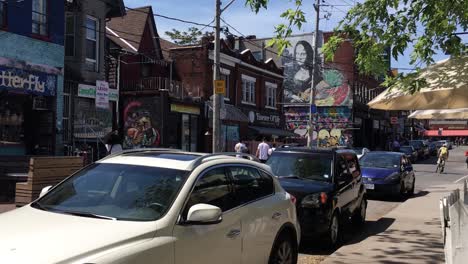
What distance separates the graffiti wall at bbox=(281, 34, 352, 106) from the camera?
5266 centimetres

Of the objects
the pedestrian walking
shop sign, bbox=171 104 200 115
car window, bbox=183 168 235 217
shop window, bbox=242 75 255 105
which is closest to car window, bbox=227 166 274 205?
car window, bbox=183 168 235 217

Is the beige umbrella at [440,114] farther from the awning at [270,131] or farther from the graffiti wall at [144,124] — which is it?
the awning at [270,131]

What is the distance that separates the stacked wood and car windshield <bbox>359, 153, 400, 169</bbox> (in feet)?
31.7

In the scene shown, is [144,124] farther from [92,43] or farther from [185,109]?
[92,43]

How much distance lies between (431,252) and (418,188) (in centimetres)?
1375

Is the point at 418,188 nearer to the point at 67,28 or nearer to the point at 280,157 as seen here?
the point at 280,157

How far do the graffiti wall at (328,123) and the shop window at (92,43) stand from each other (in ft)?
108

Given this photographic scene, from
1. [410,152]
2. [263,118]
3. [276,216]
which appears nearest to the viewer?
[276,216]

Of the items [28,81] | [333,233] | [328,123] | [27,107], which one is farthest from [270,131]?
[333,233]

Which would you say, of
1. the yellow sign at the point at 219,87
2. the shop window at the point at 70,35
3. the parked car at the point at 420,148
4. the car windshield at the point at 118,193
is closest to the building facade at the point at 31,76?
the shop window at the point at 70,35

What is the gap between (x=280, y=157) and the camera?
34.8 ft

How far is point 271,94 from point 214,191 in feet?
121

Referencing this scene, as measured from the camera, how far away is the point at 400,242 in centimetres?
907

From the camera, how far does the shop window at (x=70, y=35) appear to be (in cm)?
2020
